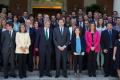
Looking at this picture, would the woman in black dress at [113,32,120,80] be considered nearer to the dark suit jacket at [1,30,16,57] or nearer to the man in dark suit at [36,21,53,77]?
the man in dark suit at [36,21,53,77]

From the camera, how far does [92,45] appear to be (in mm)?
15633

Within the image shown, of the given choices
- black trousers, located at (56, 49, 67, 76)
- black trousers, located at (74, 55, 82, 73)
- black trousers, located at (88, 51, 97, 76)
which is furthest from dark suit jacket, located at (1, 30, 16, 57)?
black trousers, located at (88, 51, 97, 76)

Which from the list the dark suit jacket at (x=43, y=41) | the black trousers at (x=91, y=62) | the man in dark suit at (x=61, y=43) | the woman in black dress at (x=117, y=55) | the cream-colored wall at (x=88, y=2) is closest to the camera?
the woman in black dress at (x=117, y=55)

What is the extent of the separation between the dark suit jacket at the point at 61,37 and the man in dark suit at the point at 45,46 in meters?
0.23

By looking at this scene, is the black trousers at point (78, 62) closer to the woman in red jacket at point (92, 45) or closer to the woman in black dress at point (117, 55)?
the woman in red jacket at point (92, 45)

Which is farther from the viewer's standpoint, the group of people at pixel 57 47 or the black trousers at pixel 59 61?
the black trousers at pixel 59 61

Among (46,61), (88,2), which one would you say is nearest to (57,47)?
(46,61)

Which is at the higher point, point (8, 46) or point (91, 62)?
point (8, 46)

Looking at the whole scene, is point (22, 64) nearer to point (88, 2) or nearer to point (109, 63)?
point (109, 63)

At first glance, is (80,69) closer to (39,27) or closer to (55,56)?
(55,56)

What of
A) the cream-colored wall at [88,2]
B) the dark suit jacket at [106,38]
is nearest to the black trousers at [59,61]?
the dark suit jacket at [106,38]

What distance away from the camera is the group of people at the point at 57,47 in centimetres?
1531

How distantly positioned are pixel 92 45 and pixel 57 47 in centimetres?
135

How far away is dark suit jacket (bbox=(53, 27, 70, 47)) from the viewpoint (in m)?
15.4
